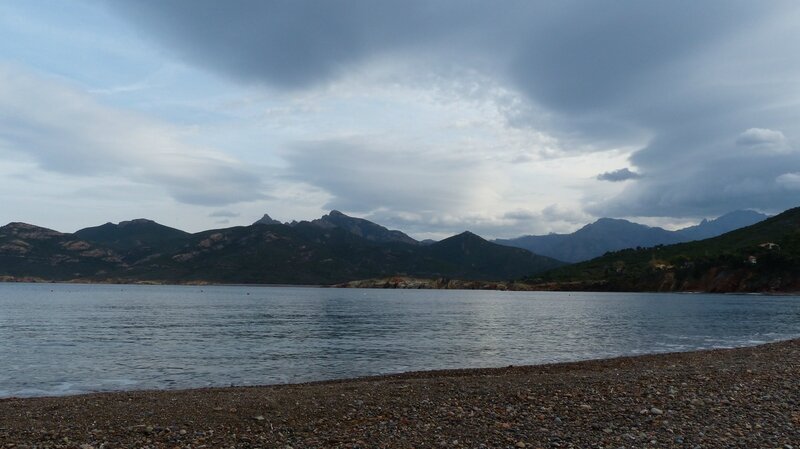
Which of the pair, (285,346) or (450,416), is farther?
(285,346)

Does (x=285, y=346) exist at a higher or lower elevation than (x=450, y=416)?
lower

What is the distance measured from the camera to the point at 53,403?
23.0 metres

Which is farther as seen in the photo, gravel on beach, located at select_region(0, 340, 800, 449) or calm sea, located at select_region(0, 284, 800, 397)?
calm sea, located at select_region(0, 284, 800, 397)

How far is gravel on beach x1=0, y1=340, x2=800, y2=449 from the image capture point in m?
15.3

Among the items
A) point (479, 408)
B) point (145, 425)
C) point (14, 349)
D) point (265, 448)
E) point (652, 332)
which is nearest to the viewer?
point (265, 448)

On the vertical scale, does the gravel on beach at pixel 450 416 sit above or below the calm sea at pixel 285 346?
above

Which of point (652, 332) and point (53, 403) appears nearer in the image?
point (53, 403)

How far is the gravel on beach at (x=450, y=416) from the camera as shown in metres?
15.3

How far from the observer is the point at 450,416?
18.0 metres

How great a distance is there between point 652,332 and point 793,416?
2173 inches

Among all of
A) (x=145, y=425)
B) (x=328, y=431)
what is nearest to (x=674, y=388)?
(x=328, y=431)

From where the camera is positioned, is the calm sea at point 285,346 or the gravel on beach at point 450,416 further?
the calm sea at point 285,346

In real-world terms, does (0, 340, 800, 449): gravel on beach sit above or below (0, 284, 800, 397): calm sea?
above

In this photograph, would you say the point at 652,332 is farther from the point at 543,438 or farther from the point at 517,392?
the point at 543,438
